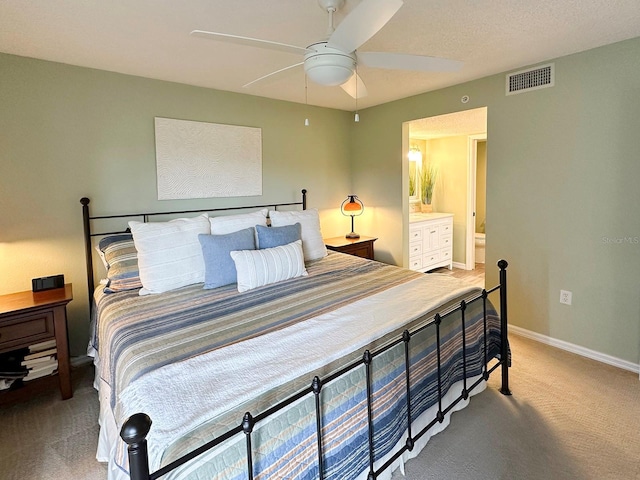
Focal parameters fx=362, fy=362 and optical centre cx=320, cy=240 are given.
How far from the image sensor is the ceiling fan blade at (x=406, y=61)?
71.0 inches

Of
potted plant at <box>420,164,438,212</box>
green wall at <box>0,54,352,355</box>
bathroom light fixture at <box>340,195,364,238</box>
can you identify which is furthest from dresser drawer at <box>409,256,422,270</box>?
green wall at <box>0,54,352,355</box>

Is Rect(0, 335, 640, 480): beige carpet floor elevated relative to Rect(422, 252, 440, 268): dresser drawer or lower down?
lower down

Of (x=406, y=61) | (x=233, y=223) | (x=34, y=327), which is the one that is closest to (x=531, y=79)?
(x=406, y=61)

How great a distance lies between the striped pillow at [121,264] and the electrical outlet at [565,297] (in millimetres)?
3260

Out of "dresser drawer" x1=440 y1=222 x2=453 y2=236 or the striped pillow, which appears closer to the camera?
the striped pillow

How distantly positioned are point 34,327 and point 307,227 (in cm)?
206

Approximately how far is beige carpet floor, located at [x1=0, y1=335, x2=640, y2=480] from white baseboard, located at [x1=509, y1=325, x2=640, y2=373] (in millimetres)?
73

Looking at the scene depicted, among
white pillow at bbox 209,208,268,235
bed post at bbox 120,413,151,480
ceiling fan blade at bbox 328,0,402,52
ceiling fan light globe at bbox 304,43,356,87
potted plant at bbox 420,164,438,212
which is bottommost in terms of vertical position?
bed post at bbox 120,413,151,480

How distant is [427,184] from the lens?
5852mm

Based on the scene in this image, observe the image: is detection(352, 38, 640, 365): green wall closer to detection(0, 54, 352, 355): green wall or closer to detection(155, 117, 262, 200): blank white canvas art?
detection(155, 117, 262, 200): blank white canvas art

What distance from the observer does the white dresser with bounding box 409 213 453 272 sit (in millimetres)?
4883

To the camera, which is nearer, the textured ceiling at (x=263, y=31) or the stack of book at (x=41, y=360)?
the textured ceiling at (x=263, y=31)

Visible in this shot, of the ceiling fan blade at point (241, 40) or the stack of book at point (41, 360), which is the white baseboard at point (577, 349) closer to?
the ceiling fan blade at point (241, 40)

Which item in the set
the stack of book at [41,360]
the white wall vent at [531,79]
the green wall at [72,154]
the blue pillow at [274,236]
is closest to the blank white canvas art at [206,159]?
the green wall at [72,154]
